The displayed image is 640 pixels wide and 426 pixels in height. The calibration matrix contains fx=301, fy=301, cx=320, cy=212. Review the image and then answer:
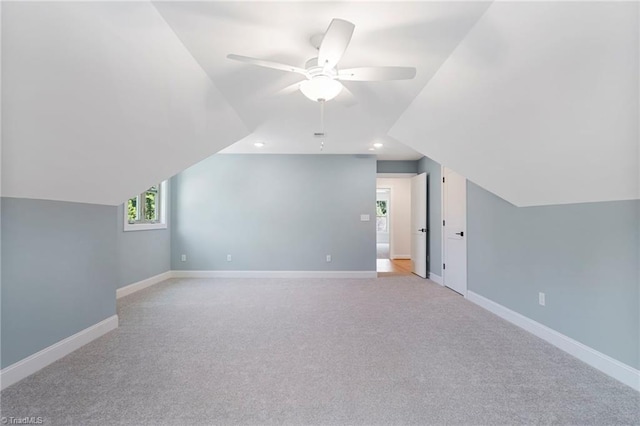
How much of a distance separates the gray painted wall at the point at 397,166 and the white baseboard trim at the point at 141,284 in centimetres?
Answer: 454

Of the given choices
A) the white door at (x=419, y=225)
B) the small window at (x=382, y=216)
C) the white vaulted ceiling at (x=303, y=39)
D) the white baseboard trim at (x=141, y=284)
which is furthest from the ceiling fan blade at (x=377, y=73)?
the small window at (x=382, y=216)

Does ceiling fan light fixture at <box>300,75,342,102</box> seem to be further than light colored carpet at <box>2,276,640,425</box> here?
Yes

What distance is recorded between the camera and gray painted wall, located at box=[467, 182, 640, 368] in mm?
2084

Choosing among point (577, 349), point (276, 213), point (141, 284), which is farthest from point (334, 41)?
point (141, 284)

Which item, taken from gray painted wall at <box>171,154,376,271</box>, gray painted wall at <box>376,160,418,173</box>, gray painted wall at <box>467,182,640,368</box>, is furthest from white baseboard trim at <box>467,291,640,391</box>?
gray painted wall at <box>376,160,418,173</box>

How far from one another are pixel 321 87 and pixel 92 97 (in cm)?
133

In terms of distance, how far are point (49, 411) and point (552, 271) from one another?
3854 millimetres

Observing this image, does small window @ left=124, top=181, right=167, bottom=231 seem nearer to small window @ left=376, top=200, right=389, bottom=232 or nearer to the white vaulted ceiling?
the white vaulted ceiling

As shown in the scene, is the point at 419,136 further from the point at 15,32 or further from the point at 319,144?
the point at 15,32

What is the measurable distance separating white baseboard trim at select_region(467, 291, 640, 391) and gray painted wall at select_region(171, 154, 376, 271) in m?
2.71

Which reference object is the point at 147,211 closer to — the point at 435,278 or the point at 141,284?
the point at 141,284

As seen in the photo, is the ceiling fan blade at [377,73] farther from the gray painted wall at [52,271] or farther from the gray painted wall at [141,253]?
the gray painted wall at [141,253]

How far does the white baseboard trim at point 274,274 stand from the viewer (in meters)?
5.63

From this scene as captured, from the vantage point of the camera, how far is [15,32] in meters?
1.26
